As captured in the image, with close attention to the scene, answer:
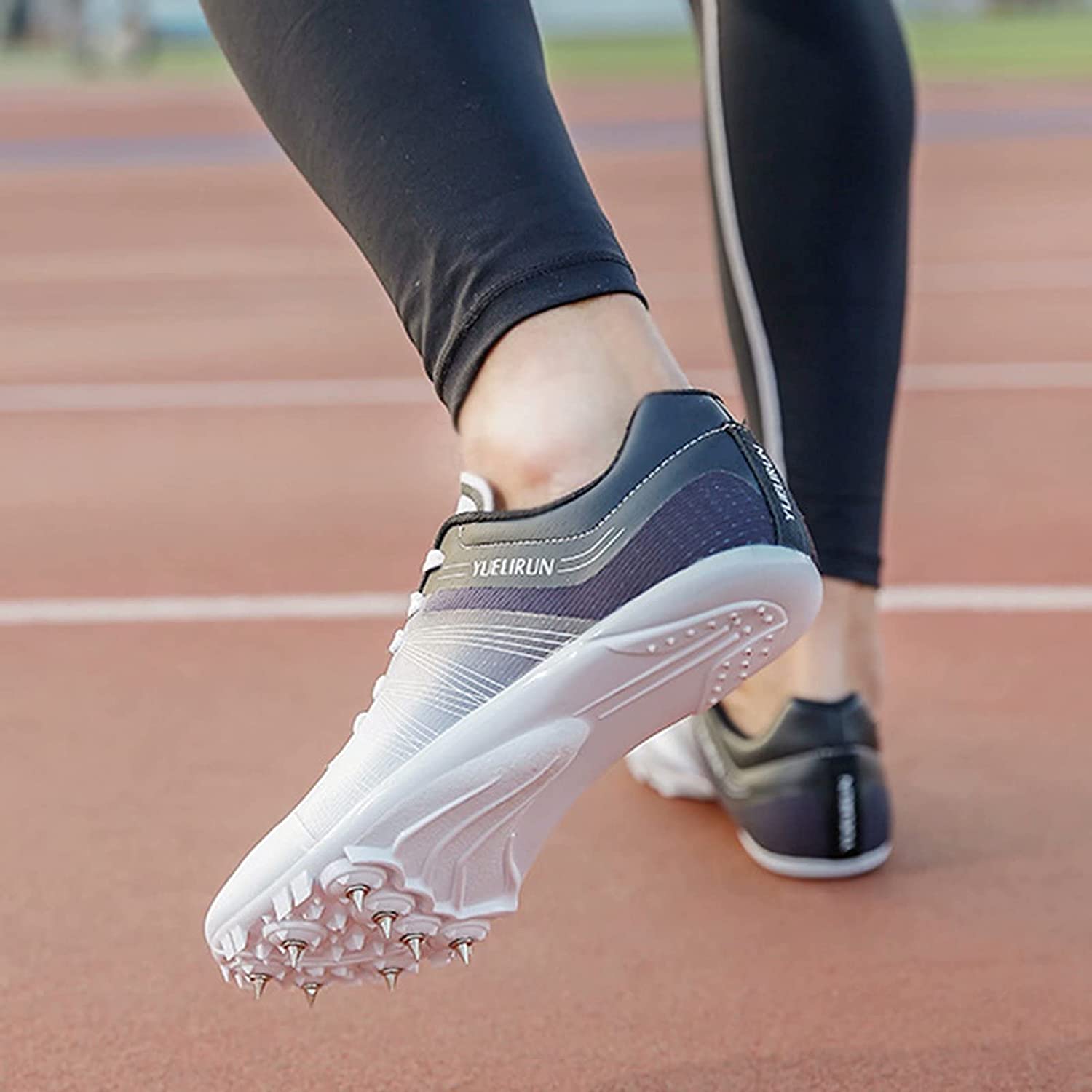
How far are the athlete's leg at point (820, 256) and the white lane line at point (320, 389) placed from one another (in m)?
2.13

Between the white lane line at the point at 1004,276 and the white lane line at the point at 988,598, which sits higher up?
the white lane line at the point at 988,598

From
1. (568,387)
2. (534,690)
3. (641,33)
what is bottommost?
(641,33)

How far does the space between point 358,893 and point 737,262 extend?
660mm

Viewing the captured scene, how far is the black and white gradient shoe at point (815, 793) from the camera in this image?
138 cm

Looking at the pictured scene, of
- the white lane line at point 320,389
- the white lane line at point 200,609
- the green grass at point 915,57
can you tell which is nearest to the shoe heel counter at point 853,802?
the white lane line at point 200,609

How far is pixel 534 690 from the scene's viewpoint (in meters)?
0.95

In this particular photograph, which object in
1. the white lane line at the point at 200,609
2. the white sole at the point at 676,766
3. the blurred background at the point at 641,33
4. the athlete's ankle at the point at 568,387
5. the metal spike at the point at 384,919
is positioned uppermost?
the athlete's ankle at the point at 568,387

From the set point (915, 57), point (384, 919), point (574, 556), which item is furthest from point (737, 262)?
point (915, 57)

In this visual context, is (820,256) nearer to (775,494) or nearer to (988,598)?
(775,494)

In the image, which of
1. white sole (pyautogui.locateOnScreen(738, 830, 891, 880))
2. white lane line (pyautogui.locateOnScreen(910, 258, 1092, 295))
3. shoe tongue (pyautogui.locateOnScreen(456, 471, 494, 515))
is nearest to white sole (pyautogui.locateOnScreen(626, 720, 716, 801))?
white sole (pyautogui.locateOnScreen(738, 830, 891, 880))

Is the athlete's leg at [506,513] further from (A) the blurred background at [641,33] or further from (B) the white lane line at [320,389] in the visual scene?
(A) the blurred background at [641,33]

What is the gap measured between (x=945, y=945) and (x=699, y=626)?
451 mm

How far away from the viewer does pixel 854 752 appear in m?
1.40

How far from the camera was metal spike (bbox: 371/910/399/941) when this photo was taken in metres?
0.95
